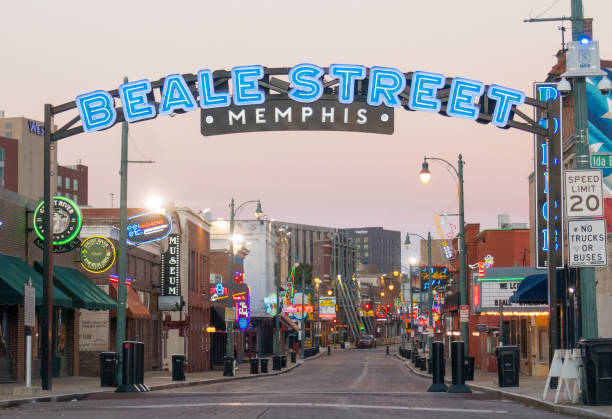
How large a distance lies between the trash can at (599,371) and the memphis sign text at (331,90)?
9.53 m

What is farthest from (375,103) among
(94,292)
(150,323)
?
(150,323)

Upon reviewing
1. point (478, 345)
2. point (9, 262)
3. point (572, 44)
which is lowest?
point (478, 345)

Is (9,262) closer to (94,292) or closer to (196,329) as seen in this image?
(94,292)

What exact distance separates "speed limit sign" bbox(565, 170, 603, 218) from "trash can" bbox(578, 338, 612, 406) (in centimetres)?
265

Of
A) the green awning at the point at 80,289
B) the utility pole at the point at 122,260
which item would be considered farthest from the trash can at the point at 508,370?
the green awning at the point at 80,289

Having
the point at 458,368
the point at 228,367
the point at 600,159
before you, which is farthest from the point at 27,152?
the point at 600,159

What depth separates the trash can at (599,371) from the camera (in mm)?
20047

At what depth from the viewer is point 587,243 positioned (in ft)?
67.1

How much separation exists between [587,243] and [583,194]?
1052 millimetres

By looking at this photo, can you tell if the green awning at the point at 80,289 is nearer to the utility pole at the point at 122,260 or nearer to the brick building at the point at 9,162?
the utility pole at the point at 122,260

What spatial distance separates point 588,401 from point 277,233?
89.4 meters

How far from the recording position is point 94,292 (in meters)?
41.0

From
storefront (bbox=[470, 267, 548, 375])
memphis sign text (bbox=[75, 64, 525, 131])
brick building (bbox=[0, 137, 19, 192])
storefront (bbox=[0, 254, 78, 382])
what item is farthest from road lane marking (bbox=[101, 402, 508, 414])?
brick building (bbox=[0, 137, 19, 192])

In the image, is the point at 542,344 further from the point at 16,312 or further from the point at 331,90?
the point at 16,312
